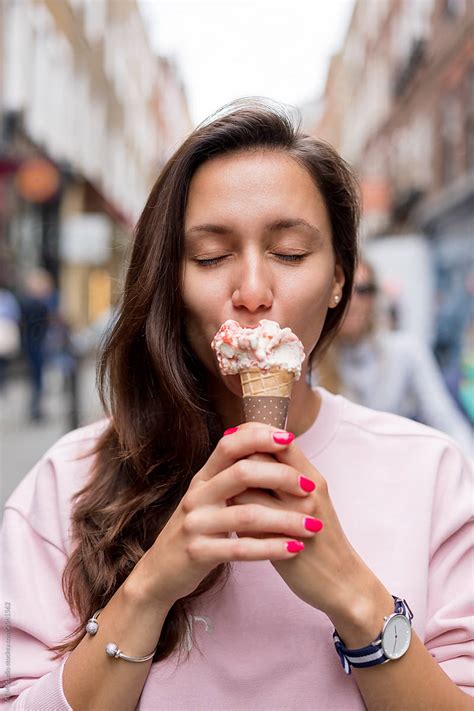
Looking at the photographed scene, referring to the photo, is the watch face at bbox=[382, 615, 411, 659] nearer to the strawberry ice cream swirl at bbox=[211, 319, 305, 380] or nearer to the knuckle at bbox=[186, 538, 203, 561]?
the knuckle at bbox=[186, 538, 203, 561]

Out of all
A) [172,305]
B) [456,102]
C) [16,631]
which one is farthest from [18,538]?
[456,102]

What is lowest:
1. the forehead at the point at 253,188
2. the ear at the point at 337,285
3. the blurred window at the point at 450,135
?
the ear at the point at 337,285

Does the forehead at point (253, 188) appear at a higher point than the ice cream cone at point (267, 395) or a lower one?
higher

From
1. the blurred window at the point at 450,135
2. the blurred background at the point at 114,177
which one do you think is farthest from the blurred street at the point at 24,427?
the blurred window at the point at 450,135

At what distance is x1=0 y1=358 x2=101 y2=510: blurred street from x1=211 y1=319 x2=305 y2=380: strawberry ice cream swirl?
1359 mm

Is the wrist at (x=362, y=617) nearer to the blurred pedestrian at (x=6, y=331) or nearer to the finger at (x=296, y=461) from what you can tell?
the finger at (x=296, y=461)

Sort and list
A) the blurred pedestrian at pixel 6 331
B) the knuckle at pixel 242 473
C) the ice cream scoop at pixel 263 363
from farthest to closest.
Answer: the blurred pedestrian at pixel 6 331 < the ice cream scoop at pixel 263 363 < the knuckle at pixel 242 473

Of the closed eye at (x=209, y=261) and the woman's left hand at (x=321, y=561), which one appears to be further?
the closed eye at (x=209, y=261)

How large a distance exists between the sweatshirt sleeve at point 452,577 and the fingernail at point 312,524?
516 millimetres

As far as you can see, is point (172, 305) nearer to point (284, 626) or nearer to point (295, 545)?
point (295, 545)

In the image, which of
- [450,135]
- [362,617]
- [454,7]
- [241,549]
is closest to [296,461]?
[241,549]

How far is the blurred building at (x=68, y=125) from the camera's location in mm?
12367

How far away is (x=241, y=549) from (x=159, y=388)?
614 millimetres

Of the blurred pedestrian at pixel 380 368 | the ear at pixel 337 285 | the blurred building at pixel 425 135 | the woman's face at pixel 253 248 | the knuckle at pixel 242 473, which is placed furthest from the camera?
the blurred building at pixel 425 135
